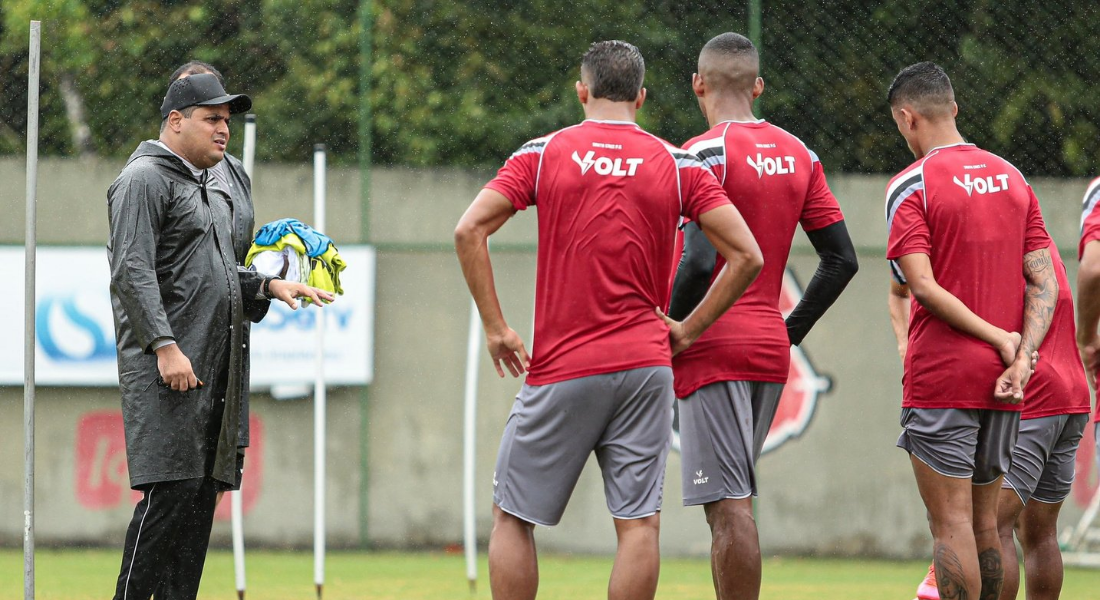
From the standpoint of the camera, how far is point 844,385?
8.19m

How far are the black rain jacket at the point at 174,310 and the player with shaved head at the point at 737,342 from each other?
1.62m

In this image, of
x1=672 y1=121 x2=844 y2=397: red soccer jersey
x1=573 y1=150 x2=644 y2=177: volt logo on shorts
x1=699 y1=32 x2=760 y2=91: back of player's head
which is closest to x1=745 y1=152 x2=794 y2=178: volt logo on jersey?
x1=672 y1=121 x2=844 y2=397: red soccer jersey

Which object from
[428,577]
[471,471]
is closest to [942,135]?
[471,471]

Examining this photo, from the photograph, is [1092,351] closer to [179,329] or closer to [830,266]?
[830,266]

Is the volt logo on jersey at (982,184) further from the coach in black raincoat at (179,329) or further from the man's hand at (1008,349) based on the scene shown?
the coach in black raincoat at (179,329)

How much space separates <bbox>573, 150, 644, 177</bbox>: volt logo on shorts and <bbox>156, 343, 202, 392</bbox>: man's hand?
1.50 metres

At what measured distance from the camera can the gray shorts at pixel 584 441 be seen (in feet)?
12.8

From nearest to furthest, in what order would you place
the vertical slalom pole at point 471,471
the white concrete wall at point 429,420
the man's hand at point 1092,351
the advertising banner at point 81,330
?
the man's hand at point 1092,351 < the vertical slalom pole at point 471,471 < the advertising banner at point 81,330 < the white concrete wall at point 429,420

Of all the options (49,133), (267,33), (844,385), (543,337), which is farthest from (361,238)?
(543,337)

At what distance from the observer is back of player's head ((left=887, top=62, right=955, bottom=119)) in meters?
4.64

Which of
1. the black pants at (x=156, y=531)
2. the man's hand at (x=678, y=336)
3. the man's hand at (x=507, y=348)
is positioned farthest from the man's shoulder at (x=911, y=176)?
the black pants at (x=156, y=531)

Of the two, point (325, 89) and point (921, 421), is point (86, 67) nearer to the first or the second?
point (325, 89)

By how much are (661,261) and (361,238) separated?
4.43 m

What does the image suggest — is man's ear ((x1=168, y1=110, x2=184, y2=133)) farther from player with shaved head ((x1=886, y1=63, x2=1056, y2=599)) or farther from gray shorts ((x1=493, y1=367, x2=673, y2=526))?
player with shaved head ((x1=886, y1=63, x2=1056, y2=599))
